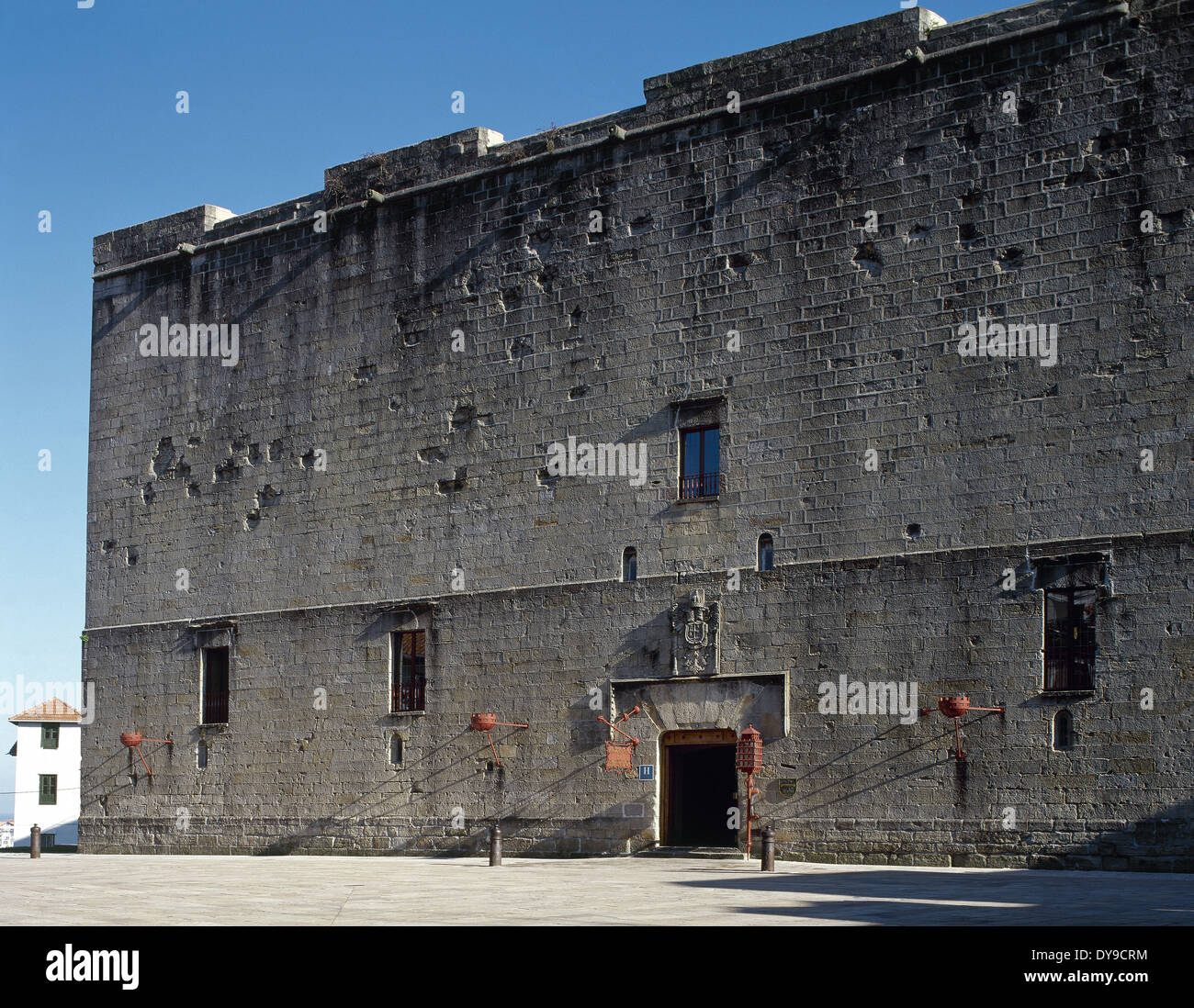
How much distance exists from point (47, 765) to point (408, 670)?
1492 inches

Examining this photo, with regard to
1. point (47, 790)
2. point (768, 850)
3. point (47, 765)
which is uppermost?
point (768, 850)

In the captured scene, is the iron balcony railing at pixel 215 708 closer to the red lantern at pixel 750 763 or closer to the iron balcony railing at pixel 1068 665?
the red lantern at pixel 750 763

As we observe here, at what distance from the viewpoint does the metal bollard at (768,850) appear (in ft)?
60.5

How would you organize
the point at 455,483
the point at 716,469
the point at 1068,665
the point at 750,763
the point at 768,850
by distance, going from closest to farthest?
the point at 768,850
the point at 1068,665
the point at 750,763
the point at 716,469
the point at 455,483

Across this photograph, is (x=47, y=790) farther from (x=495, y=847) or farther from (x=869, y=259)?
(x=869, y=259)

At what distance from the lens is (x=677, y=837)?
21750 millimetres

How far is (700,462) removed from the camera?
22.2 meters

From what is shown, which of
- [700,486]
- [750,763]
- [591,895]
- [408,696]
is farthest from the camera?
[408,696]

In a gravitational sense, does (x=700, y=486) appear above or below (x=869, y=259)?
below

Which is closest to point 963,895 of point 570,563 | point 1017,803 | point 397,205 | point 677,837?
point 1017,803

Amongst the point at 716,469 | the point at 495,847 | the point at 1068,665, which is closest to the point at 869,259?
the point at 716,469

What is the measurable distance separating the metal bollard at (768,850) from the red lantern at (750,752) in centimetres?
227

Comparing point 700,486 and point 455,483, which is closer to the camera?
point 700,486
